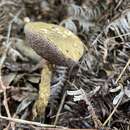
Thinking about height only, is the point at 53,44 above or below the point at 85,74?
above

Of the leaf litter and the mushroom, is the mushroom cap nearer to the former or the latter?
the mushroom

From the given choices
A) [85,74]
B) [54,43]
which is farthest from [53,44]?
[85,74]

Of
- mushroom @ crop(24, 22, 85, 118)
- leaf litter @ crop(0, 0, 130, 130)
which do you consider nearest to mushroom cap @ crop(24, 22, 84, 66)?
mushroom @ crop(24, 22, 85, 118)

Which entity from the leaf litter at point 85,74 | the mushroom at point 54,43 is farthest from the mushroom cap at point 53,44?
the leaf litter at point 85,74

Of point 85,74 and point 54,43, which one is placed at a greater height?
point 54,43

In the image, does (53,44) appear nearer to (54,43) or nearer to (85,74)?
(54,43)

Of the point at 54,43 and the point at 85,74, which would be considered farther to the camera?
the point at 85,74

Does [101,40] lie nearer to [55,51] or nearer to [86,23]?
[86,23]

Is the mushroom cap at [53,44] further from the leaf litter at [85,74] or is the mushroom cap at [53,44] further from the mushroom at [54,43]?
the leaf litter at [85,74]

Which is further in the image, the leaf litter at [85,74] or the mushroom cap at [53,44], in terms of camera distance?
the leaf litter at [85,74]
